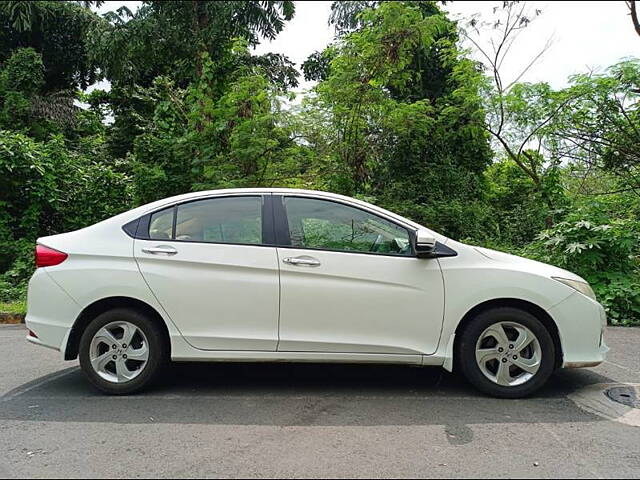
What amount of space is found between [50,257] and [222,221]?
1400mm

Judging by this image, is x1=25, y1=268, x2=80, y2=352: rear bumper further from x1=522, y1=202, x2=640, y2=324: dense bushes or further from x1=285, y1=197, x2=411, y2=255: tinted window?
x1=522, y1=202, x2=640, y2=324: dense bushes

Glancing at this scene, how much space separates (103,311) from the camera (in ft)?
13.9

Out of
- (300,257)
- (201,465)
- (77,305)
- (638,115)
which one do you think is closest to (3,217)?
(77,305)

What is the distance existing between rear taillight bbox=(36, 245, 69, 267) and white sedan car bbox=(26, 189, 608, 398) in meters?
0.01

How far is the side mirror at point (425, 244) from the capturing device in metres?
4.07

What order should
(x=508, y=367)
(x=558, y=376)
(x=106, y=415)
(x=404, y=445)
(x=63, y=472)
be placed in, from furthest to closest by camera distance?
(x=558, y=376) → (x=508, y=367) → (x=106, y=415) → (x=404, y=445) → (x=63, y=472)

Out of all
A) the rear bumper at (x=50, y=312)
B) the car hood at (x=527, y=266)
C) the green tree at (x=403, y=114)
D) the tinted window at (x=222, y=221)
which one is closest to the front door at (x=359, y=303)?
the tinted window at (x=222, y=221)

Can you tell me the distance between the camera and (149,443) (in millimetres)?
3359

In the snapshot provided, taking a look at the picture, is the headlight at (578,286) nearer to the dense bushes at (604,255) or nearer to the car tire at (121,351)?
the car tire at (121,351)

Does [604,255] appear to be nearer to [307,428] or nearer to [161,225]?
[307,428]

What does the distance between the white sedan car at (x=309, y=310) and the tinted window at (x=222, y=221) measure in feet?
0.29

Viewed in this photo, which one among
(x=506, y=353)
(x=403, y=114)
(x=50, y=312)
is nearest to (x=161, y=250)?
(x=50, y=312)

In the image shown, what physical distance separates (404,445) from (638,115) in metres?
7.80

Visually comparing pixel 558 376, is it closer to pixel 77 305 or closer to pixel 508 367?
pixel 508 367
